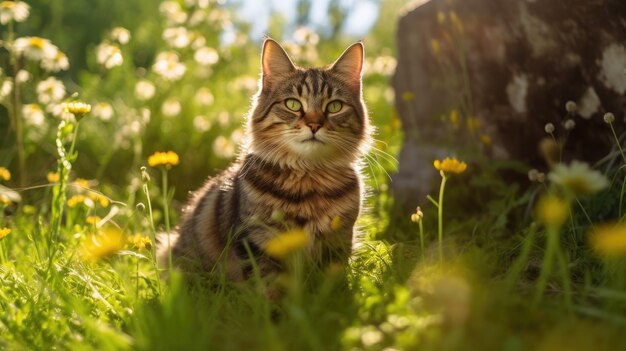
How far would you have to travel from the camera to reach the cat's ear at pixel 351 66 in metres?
2.89

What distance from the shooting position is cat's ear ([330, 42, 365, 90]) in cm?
289

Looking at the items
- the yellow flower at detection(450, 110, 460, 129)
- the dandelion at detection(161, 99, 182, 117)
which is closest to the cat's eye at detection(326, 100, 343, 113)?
the yellow flower at detection(450, 110, 460, 129)

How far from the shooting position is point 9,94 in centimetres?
393

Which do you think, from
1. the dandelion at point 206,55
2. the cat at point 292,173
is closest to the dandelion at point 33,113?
the dandelion at point 206,55

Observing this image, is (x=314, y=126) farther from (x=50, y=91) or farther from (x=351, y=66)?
(x=50, y=91)

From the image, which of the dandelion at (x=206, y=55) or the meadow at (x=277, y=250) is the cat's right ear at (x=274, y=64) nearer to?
the meadow at (x=277, y=250)

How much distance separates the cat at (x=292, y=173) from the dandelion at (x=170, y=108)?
2090 millimetres

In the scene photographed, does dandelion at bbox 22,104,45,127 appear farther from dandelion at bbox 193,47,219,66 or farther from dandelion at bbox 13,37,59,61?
dandelion at bbox 193,47,219,66

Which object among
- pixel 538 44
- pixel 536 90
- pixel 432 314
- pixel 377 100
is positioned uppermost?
pixel 538 44

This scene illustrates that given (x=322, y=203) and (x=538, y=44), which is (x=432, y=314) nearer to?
(x=322, y=203)

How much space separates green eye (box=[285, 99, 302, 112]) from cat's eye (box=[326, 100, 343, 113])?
0.42 ft

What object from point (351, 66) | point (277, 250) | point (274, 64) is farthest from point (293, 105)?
point (277, 250)

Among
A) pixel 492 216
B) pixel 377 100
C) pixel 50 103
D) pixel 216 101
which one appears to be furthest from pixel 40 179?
pixel 377 100

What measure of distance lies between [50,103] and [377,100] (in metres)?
3.53
